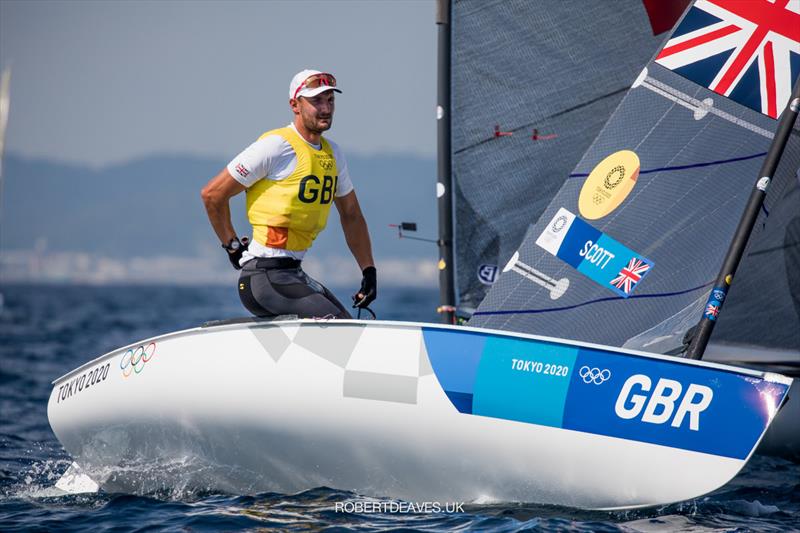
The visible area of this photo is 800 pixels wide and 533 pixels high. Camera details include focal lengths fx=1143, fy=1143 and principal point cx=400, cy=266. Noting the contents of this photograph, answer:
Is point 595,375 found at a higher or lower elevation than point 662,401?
higher

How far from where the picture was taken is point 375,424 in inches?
194

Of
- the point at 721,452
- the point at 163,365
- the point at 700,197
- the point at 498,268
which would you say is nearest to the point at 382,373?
the point at 163,365

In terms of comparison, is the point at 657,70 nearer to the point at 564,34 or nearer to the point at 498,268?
the point at 564,34

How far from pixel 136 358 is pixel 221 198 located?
890 mm

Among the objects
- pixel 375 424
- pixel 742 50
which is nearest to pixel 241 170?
pixel 375 424

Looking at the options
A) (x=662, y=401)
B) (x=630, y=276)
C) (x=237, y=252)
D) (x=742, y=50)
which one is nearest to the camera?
(x=662, y=401)

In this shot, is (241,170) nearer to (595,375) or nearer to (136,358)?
(136,358)

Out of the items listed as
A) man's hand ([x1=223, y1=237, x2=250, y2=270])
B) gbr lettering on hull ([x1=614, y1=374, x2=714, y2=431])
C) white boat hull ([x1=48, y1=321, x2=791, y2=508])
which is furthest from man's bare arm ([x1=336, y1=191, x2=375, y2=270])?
gbr lettering on hull ([x1=614, y1=374, x2=714, y2=431])

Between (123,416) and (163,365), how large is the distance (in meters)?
0.36

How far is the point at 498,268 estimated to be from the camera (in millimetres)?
8156

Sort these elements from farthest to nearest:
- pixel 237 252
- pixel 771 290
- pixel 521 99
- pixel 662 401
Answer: pixel 521 99 < pixel 771 290 < pixel 237 252 < pixel 662 401

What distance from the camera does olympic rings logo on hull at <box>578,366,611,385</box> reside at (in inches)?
185

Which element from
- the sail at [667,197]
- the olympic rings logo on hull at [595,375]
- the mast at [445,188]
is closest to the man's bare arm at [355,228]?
the sail at [667,197]

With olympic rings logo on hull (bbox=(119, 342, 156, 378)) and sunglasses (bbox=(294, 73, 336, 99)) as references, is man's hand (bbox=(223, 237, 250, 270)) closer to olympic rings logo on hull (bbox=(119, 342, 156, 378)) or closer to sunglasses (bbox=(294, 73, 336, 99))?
olympic rings logo on hull (bbox=(119, 342, 156, 378))
